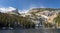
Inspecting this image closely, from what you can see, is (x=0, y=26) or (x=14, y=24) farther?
(x=14, y=24)

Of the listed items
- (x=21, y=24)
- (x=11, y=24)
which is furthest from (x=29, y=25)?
(x=11, y=24)

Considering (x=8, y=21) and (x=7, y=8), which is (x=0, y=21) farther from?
(x=7, y=8)

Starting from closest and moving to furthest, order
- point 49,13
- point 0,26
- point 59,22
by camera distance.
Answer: point 0,26, point 59,22, point 49,13

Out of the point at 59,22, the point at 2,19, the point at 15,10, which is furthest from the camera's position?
the point at 15,10

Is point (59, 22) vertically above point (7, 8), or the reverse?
point (7, 8)

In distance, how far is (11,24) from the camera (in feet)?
289

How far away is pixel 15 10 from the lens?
161 m

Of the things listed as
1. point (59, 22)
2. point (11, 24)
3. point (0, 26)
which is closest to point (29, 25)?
point (11, 24)

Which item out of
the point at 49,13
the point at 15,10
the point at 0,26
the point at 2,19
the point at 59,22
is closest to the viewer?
the point at 0,26

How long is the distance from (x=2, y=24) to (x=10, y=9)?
270 ft

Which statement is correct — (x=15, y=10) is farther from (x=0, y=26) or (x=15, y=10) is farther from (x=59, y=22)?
(x=0, y=26)

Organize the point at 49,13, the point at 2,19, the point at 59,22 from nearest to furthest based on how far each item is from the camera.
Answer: the point at 2,19, the point at 59,22, the point at 49,13

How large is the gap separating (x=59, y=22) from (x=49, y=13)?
46597mm

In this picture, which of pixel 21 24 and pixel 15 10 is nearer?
pixel 21 24
